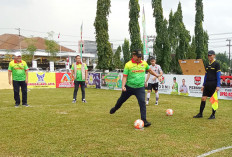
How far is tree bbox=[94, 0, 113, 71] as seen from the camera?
1139 inches

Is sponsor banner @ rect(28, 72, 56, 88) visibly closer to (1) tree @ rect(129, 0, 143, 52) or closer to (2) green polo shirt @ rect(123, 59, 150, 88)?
(1) tree @ rect(129, 0, 143, 52)

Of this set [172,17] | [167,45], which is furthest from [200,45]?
[167,45]

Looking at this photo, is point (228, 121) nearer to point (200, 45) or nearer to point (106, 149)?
point (106, 149)

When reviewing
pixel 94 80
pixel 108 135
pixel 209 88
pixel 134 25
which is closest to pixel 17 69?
pixel 108 135

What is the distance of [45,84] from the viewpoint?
21.7 m

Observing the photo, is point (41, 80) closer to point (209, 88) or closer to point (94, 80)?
point (94, 80)

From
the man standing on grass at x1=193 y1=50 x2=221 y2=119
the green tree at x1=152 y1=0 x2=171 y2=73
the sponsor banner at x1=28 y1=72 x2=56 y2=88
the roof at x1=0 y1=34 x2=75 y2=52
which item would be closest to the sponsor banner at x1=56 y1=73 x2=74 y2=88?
the sponsor banner at x1=28 y1=72 x2=56 y2=88

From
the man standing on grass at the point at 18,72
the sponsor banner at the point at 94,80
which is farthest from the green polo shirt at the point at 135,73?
the sponsor banner at the point at 94,80

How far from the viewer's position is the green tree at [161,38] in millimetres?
34406

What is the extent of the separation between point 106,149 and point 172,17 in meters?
38.9

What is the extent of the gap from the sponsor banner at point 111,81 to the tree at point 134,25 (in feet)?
47.1

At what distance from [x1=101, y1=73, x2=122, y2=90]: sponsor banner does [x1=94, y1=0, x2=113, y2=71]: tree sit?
821 centimetres

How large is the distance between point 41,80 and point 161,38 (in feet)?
68.0

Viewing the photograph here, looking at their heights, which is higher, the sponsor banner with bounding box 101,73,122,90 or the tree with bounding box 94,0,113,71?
the tree with bounding box 94,0,113,71
